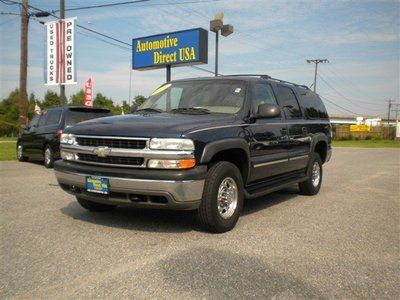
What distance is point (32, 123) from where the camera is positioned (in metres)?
13.1

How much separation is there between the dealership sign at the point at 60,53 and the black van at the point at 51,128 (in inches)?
224

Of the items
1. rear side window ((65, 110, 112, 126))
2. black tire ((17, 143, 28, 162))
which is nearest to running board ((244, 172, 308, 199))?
rear side window ((65, 110, 112, 126))

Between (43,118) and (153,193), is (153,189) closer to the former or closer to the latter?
(153,193)

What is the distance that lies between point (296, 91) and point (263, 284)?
478cm

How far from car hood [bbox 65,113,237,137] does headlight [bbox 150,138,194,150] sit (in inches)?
2.5

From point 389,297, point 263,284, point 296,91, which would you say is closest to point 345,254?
point 389,297

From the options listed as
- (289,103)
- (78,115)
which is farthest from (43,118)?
(289,103)

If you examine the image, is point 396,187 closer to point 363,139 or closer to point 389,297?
point 389,297

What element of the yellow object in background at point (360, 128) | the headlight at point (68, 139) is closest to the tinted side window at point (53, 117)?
the headlight at point (68, 139)

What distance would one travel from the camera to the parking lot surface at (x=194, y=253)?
3359 millimetres

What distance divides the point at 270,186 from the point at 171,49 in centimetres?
1703

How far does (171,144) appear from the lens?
14.6ft

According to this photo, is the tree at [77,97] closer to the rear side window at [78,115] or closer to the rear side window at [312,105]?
the rear side window at [78,115]

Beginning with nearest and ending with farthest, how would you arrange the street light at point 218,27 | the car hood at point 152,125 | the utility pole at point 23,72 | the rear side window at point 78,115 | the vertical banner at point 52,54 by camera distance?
the car hood at point 152,125 < the rear side window at point 78,115 < the vertical banner at point 52,54 < the utility pole at point 23,72 < the street light at point 218,27
